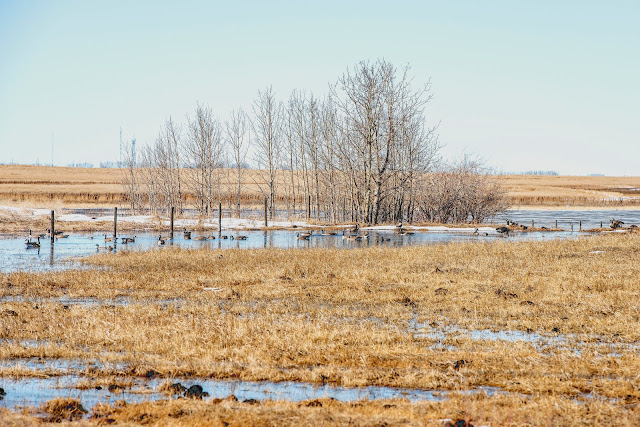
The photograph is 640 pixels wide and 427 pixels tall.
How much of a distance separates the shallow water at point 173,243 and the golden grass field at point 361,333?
19.0ft

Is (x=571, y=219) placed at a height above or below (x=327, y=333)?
above

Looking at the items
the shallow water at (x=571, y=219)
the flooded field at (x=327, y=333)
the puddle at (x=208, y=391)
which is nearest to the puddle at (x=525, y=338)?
the flooded field at (x=327, y=333)

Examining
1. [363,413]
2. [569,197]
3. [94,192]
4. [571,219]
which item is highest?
[94,192]

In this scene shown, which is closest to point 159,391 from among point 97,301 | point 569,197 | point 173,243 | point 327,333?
point 327,333

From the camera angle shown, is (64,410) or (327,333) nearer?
(64,410)

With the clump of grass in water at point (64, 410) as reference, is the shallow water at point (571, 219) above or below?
above

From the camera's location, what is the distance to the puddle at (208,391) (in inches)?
320

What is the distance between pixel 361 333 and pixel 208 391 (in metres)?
3.82

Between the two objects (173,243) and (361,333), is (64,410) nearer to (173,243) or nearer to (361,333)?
(361,333)

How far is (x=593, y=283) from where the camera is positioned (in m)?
16.7

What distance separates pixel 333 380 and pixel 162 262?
1569 cm

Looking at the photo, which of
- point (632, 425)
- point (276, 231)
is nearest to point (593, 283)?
point (632, 425)

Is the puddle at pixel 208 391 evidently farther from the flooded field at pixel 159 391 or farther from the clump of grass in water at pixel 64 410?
the clump of grass in water at pixel 64 410

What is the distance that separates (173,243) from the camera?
3459 cm
